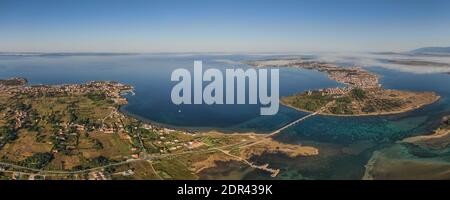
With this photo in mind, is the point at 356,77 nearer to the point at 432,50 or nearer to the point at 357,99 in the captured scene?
the point at 357,99

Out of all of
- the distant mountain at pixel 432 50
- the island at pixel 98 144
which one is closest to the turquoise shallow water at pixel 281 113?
the island at pixel 98 144

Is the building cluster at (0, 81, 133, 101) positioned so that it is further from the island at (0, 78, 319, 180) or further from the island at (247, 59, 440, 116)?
the island at (247, 59, 440, 116)

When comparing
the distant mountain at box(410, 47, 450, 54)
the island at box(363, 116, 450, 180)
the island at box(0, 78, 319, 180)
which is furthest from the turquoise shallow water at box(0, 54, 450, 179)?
the distant mountain at box(410, 47, 450, 54)

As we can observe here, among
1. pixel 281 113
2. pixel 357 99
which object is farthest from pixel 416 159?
pixel 281 113

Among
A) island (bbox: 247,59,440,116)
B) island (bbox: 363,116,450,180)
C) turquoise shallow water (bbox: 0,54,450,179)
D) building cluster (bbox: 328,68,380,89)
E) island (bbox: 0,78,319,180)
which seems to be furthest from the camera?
building cluster (bbox: 328,68,380,89)

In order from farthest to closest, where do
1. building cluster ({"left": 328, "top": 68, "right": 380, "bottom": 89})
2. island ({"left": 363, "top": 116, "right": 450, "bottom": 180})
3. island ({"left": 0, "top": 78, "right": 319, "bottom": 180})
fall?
1. building cluster ({"left": 328, "top": 68, "right": 380, "bottom": 89})
2. island ({"left": 0, "top": 78, "right": 319, "bottom": 180})
3. island ({"left": 363, "top": 116, "right": 450, "bottom": 180})
